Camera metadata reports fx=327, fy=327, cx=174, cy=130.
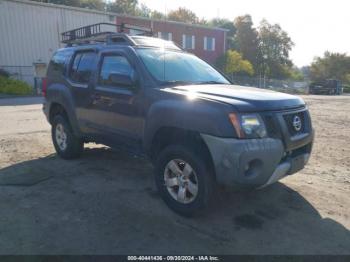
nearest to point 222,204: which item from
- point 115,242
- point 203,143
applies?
point 203,143

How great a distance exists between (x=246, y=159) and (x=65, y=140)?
3.82 metres

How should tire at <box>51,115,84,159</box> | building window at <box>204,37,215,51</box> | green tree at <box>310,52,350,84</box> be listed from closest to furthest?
1. tire at <box>51,115,84,159</box>
2. building window at <box>204,37,215,51</box>
3. green tree at <box>310,52,350,84</box>

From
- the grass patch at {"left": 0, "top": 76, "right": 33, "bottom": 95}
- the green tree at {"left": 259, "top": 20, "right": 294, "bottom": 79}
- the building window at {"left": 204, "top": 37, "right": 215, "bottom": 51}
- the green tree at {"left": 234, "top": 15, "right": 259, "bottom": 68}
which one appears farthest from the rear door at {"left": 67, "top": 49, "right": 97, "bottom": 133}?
the green tree at {"left": 259, "top": 20, "right": 294, "bottom": 79}

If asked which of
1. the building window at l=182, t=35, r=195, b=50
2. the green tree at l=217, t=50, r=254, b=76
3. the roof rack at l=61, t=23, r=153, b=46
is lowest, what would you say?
the roof rack at l=61, t=23, r=153, b=46

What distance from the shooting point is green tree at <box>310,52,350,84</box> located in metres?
59.7

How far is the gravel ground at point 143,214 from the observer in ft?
10.5

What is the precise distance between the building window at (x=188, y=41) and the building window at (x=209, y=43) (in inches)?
78.5

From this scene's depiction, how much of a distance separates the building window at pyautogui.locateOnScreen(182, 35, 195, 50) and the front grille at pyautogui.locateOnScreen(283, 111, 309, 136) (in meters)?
32.3

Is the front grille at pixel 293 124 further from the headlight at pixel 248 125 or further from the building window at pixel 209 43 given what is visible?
the building window at pixel 209 43

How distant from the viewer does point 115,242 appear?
3.22 metres

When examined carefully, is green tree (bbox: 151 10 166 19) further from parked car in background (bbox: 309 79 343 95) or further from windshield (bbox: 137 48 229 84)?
windshield (bbox: 137 48 229 84)

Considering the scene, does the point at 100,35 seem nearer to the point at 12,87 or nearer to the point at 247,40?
the point at 12,87

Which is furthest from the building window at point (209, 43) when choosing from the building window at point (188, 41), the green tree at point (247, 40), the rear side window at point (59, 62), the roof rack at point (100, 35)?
the rear side window at point (59, 62)

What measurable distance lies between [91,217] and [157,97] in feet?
5.23
